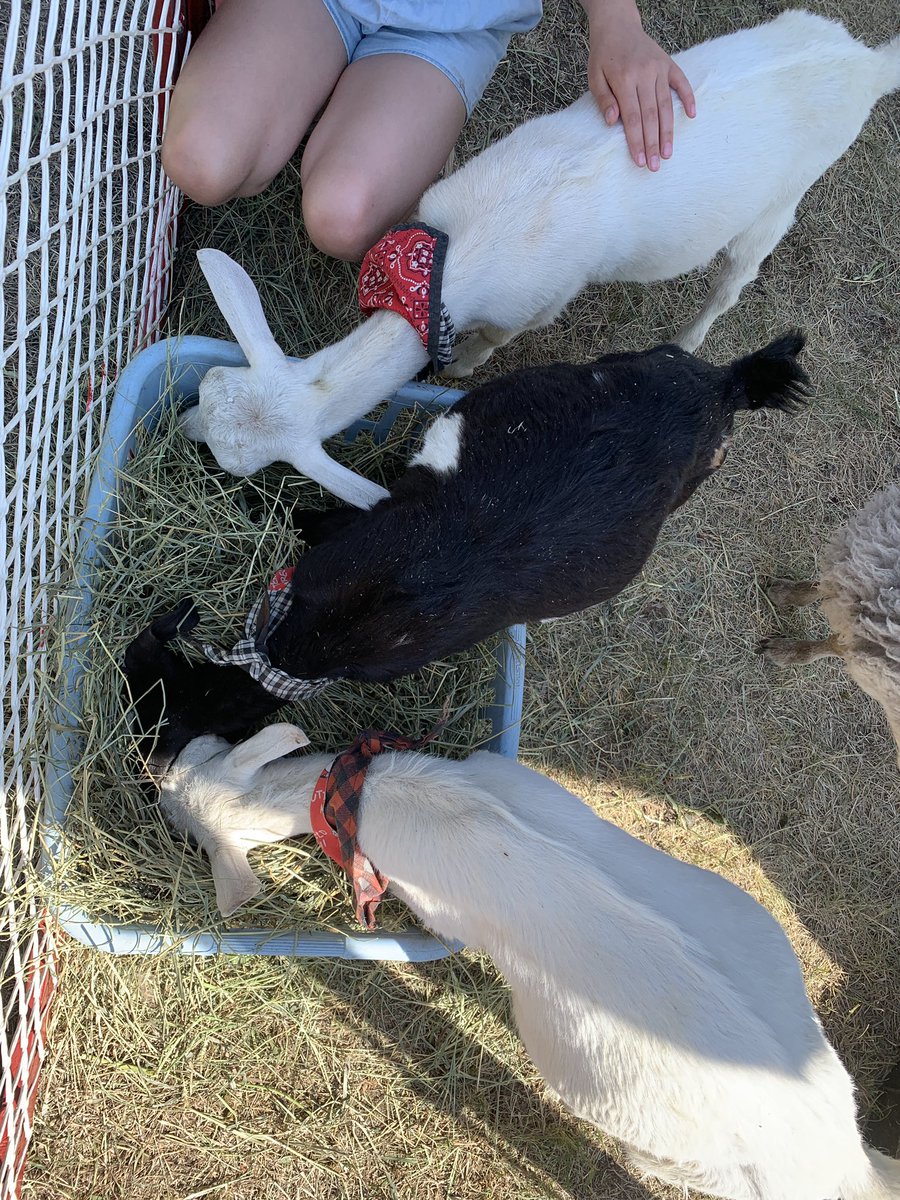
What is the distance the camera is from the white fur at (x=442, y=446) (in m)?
2.32

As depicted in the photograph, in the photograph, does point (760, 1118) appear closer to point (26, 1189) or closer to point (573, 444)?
point (573, 444)

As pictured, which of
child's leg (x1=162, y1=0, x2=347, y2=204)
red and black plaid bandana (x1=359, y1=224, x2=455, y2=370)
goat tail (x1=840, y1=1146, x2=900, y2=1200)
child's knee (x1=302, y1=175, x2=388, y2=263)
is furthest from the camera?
child's knee (x1=302, y1=175, x2=388, y2=263)

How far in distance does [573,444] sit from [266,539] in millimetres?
1097

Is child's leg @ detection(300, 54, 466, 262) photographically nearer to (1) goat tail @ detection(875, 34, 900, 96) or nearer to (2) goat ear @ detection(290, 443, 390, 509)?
(2) goat ear @ detection(290, 443, 390, 509)

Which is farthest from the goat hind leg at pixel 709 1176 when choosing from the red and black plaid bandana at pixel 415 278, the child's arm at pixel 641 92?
the child's arm at pixel 641 92

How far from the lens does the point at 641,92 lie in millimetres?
2328

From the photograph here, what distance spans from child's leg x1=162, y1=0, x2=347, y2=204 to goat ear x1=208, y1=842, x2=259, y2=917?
218cm

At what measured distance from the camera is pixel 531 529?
7.27 feet

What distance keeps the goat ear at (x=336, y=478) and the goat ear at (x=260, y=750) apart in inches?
28.8

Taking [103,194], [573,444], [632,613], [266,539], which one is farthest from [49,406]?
[632,613]

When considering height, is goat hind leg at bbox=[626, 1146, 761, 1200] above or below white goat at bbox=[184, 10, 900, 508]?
below

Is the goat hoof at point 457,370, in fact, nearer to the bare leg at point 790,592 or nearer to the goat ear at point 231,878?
the bare leg at point 790,592

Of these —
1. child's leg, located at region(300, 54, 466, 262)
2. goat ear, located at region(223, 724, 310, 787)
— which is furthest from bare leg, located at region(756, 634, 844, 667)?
child's leg, located at region(300, 54, 466, 262)

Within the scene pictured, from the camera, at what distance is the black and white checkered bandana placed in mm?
2250
